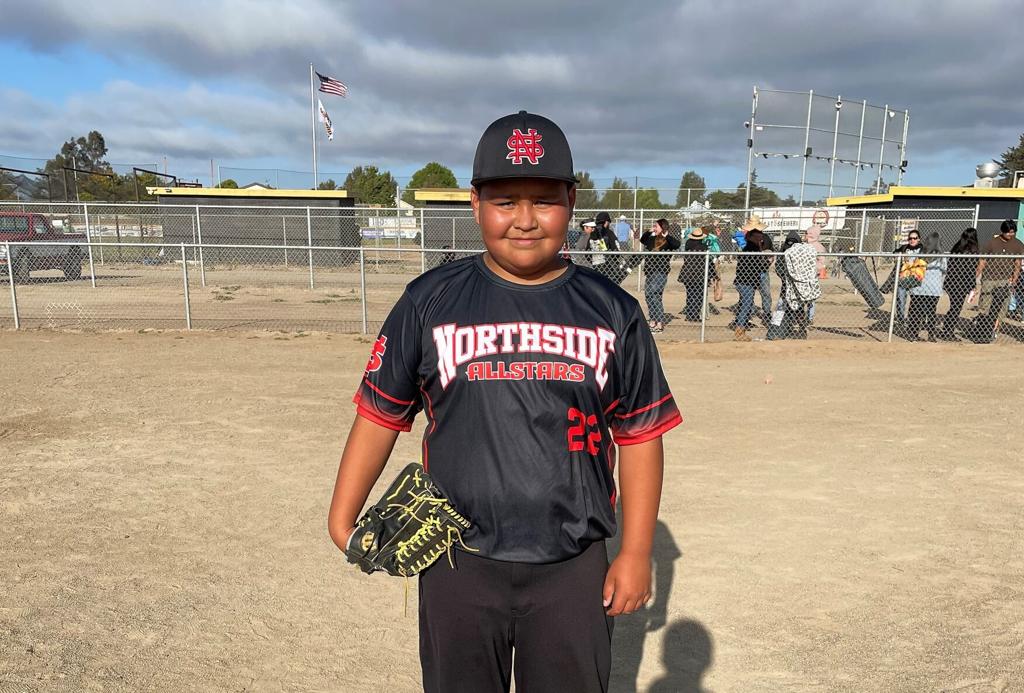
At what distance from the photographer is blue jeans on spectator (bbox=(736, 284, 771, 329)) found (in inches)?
436

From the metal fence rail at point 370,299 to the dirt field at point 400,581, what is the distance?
3602mm

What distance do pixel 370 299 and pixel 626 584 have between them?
1433cm

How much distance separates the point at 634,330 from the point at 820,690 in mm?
2227

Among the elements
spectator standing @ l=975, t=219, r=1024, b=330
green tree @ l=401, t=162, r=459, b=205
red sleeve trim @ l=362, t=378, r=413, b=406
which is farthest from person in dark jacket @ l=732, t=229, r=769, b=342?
green tree @ l=401, t=162, r=459, b=205

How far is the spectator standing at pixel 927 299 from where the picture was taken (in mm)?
10523

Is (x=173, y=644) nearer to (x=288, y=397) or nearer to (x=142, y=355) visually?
(x=288, y=397)

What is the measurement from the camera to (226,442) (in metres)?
5.92

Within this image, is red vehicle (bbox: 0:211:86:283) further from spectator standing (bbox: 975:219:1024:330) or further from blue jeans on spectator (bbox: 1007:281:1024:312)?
blue jeans on spectator (bbox: 1007:281:1024:312)

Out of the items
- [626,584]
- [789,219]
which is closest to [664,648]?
[626,584]

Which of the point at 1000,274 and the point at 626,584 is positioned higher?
the point at 1000,274

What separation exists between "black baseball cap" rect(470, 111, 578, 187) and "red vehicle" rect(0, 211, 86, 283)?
1732cm

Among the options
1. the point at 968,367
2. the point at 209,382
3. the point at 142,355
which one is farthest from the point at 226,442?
the point at 968,367

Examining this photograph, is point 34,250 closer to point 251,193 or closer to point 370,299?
point 370,299

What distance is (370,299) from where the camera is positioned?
50.5ft
